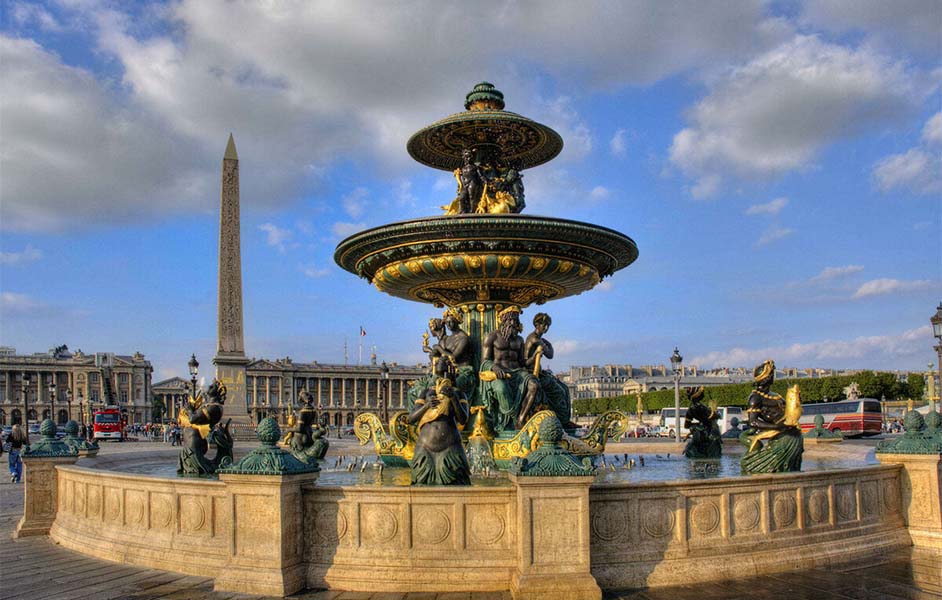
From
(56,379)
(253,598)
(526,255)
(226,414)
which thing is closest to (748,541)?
(253,598)

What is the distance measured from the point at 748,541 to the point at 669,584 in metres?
0.94

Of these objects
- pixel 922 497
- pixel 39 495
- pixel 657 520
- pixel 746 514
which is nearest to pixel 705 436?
pixel 922 497

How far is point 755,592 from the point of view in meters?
6.44

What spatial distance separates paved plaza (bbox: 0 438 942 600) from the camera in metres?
6.37

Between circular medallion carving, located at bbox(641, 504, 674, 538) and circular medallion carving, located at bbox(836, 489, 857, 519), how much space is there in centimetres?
212

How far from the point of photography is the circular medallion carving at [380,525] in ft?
21.8

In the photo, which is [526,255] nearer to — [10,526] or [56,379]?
[10,526]

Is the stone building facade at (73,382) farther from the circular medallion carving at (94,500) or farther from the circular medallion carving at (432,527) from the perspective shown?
the circular medallion carving at (432,527)

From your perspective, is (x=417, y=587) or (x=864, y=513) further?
(x=864, y=513)

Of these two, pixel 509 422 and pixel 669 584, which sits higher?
pixel 509 422

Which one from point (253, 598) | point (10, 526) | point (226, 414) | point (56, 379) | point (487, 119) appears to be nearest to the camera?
point (253, 598)

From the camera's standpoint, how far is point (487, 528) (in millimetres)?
6566

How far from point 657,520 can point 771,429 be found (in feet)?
9.01

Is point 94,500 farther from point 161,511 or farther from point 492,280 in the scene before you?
point 492,280
